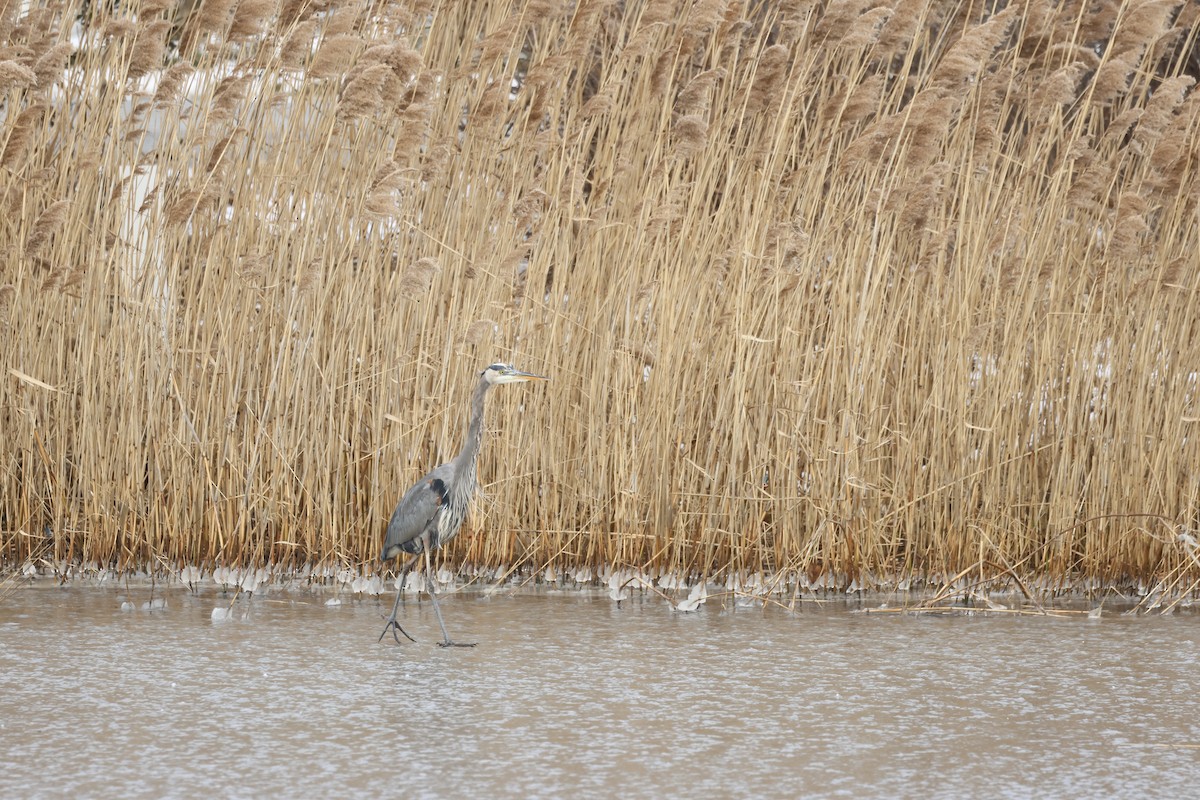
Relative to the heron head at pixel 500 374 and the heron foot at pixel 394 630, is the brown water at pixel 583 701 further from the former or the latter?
the heron head at pixel 500 374

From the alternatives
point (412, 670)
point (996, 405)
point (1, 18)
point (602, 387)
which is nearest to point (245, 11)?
point (1, 18)

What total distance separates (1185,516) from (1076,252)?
3.30 ft

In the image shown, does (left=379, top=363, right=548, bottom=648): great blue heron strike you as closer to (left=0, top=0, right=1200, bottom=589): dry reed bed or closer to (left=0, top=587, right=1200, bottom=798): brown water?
(left=0, top=587, right=1200, bottom=798): brown water

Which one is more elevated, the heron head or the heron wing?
the heron head

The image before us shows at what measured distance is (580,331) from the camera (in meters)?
5.37

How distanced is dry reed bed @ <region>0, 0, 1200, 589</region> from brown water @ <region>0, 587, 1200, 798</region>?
0.40 metres

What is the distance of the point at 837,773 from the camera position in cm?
301

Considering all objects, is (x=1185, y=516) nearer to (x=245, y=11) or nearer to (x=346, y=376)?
(x=346, y=376)

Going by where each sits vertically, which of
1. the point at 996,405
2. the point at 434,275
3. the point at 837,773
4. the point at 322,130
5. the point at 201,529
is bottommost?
the point at 837,773

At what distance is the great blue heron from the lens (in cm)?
441

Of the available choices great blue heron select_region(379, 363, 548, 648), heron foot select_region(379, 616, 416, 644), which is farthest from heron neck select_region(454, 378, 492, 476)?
heron foot select_region(379, 616, 416, 644)

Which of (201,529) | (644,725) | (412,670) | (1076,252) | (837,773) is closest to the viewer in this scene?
(837,773)

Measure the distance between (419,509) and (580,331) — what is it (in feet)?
3.89

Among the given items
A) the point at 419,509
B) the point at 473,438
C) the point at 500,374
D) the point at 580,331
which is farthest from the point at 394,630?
the point at 580,331
